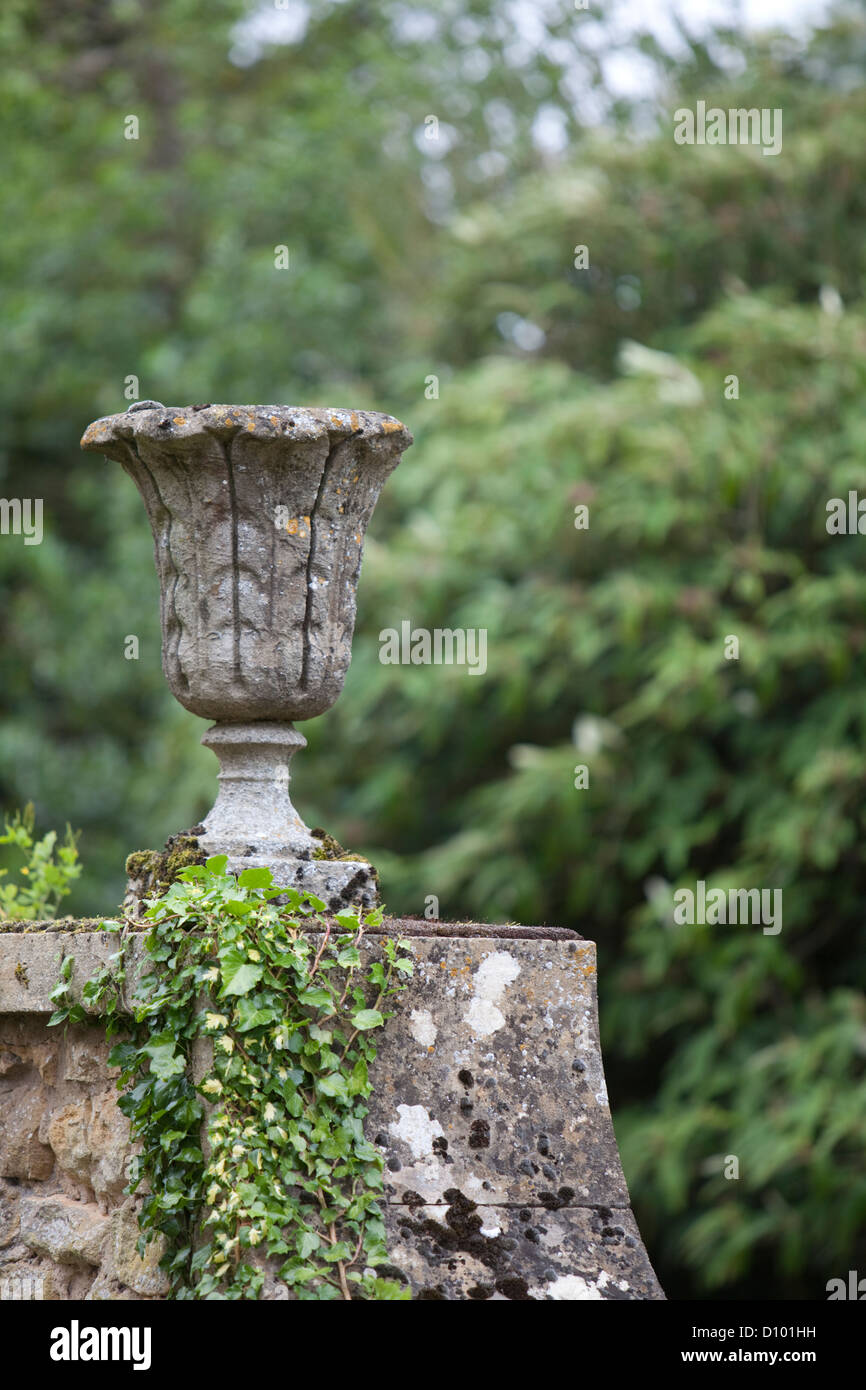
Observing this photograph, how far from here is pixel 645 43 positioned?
1038 cm

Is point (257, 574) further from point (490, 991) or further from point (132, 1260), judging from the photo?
point (132, 1260)

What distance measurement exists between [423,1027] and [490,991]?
16cm

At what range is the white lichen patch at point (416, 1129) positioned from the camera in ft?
10.00

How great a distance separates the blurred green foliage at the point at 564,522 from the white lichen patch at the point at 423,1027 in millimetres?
3902

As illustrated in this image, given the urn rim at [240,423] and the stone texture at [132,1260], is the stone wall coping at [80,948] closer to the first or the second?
the stone texture at [132,1260]

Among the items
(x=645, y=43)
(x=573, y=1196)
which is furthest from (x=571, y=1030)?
(x=645, y=43)

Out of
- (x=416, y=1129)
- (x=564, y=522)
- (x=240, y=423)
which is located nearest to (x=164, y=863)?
(x=416, y=1129)

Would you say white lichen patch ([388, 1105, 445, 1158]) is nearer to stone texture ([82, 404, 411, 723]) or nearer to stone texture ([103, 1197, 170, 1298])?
stone texture ([103, 1197, 170, 1298])

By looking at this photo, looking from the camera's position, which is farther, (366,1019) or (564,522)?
(564,522)

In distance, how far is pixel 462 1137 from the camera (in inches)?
122

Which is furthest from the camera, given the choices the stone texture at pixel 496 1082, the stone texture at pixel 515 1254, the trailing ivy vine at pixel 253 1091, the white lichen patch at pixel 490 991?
the white lichen patch at pixel 490 991

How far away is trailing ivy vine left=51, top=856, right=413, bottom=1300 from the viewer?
2812 mm

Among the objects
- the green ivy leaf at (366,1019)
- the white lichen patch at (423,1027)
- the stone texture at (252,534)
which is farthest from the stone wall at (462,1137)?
the stone texture at (252,534)

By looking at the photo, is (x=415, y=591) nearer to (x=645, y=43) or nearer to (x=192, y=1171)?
(x=645, y=43)
